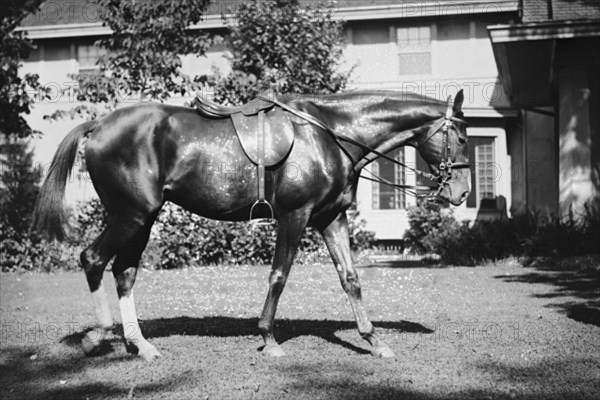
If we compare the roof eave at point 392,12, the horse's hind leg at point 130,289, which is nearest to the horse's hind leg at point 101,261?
the horse's hind leg at point 130,289

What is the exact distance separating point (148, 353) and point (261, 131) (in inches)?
90.9

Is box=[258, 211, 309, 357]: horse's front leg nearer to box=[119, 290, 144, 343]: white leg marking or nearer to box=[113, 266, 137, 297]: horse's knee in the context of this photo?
box=[119, 290, 144, 343]: white leg marking

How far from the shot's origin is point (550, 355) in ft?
19.7

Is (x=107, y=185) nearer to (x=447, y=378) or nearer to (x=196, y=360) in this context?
(x=196, y=360)

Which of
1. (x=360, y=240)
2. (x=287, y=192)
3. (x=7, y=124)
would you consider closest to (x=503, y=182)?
(x=360, y=240)

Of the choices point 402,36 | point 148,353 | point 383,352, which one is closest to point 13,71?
point 148,353

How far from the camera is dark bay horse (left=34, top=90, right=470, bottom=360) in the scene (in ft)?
20.4

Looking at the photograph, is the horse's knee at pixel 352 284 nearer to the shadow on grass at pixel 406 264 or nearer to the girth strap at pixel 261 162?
the girth strap at pixel 261 162

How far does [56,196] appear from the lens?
21.6ft

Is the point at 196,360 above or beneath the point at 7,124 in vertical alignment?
beneath

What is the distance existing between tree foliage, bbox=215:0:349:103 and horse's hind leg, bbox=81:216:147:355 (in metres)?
9.36

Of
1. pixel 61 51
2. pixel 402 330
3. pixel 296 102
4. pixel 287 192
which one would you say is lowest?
pixel 402 330

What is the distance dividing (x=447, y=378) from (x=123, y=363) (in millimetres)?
2861

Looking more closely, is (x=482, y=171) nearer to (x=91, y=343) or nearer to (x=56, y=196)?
(x=56, y=196)
